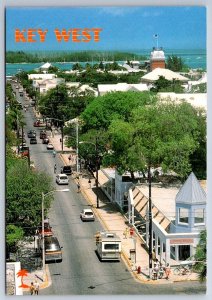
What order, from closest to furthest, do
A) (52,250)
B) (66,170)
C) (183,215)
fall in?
1. (52,250)
2. (183,215)
3. (66,170)

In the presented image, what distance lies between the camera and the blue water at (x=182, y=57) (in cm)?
1070

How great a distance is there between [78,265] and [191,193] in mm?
1738

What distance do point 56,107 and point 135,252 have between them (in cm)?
415

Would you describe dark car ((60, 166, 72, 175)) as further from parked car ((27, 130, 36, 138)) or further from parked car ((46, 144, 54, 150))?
parked car ((27, 130, 36, 138))

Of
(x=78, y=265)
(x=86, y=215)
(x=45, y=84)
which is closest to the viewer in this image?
(x=78, y=265)

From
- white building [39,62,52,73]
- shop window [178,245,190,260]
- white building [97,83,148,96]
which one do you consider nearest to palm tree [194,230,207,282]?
shop window [178,245,190,260]

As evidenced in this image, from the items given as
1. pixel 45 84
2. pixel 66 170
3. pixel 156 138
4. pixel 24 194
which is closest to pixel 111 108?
pixel 45 84

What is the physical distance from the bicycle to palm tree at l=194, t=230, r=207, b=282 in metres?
0.22

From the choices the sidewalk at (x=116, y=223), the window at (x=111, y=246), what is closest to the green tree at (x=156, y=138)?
the sidewalk at (x=116, y=223)

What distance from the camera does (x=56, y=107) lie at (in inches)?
610

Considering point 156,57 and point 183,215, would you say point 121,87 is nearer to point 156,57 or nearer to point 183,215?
point 156,57

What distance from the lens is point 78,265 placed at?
38.2 feet

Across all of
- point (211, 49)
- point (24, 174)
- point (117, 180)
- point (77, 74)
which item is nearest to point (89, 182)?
point (117, 180)

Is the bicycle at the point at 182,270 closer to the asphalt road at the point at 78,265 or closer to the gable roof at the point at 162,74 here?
the asphalt road at the point at 78,265
